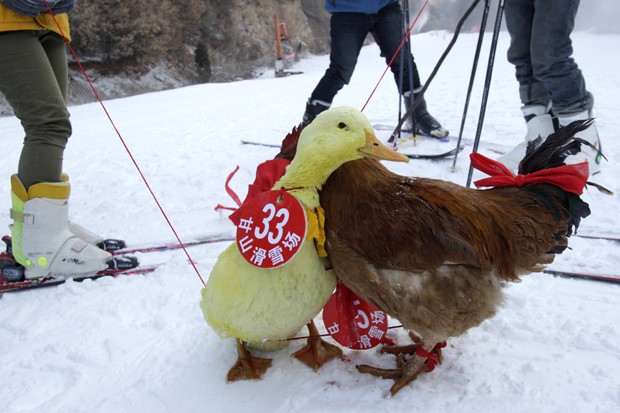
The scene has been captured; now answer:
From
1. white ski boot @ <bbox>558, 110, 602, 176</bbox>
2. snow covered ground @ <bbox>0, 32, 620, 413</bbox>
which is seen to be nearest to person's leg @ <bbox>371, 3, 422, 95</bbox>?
snow covered ground @ <bbox>0, 32, 620, 413</bbox>

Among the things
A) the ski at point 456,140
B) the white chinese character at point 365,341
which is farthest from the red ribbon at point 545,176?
the ski at point 456,140

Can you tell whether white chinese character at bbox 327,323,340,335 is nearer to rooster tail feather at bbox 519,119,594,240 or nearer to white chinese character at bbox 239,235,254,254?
white chinese character at bbox 239,235,254,254

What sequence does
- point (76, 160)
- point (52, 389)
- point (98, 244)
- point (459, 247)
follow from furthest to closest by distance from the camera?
point (76, 160), point (98, 244), point (52, 389), point (459, 247)

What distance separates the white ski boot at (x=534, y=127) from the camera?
10.9 feet

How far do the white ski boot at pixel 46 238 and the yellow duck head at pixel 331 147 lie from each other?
1536 millimetres

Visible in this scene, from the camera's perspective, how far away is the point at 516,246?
153 cm

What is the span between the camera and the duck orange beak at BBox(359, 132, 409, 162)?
4.79 feet

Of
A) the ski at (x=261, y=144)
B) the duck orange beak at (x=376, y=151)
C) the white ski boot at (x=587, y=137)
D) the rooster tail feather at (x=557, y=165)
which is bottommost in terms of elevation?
the ski at (x=261, y=144)

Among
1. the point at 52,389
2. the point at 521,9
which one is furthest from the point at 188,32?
the point at 52,389

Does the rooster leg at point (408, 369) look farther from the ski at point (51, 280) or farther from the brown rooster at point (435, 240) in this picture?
the ski at point (51, 280)

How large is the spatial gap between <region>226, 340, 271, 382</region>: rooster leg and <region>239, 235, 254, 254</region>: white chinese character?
1.44 feet

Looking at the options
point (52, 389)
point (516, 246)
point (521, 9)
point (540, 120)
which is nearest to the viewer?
point (516, 246)

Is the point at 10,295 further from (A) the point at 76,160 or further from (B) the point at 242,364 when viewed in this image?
(A) the point at 76,160

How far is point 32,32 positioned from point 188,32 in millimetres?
13727
